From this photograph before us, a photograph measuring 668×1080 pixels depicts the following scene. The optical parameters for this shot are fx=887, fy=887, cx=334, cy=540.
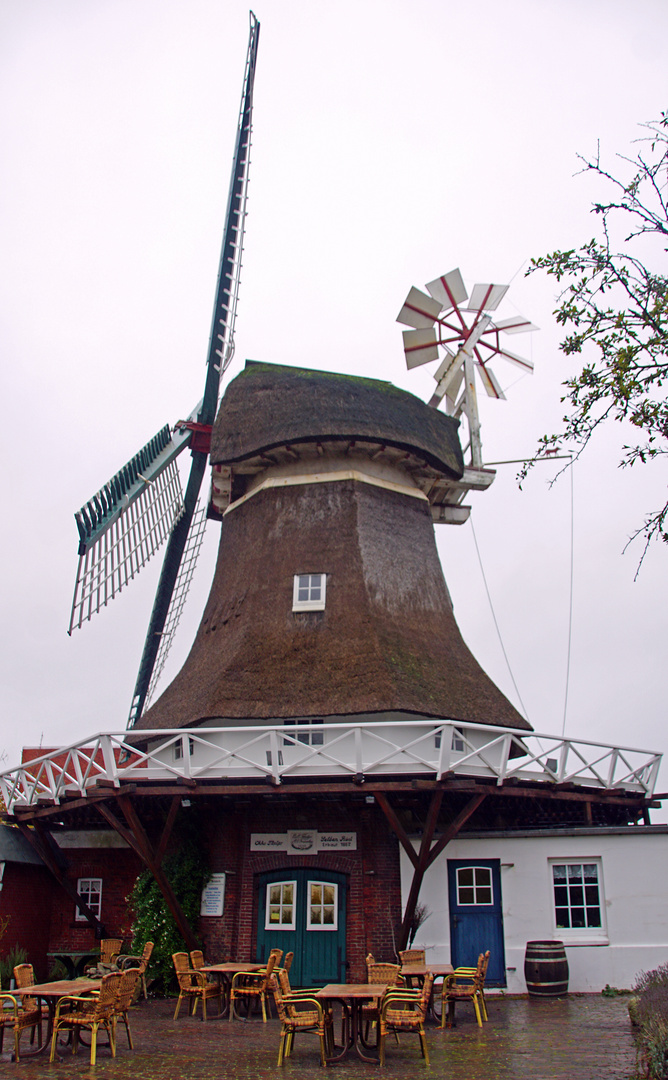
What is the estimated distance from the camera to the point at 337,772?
12.0 m

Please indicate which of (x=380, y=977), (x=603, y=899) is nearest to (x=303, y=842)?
(x=380, y=977)

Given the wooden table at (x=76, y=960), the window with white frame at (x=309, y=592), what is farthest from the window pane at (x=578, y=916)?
the wooden table at (x=76, y=960)

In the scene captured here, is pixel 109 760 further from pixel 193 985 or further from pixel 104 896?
pixel 104 896

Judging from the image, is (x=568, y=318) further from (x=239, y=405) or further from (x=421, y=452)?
(x=239, y=405)

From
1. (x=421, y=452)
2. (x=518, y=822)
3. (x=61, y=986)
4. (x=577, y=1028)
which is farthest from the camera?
(x=421, y=452)

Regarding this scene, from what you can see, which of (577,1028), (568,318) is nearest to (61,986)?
(577,1028)

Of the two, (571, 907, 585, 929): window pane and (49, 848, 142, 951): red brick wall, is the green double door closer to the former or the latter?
(49, 848, 142, 951): red brick wall

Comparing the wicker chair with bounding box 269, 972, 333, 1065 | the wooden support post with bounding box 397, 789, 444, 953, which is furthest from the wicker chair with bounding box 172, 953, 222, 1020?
the wicker chair with bounding box 269, 972, 333, 1065

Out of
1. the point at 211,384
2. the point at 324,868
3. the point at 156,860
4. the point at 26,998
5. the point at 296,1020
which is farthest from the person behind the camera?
the point at 211,384

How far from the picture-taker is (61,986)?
906cm

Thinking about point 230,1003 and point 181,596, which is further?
point 181,596

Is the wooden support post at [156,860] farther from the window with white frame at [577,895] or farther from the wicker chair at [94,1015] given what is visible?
the window with white frame at [577,895]

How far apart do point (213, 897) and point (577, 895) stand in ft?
18.4

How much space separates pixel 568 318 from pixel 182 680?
10.3 meters
